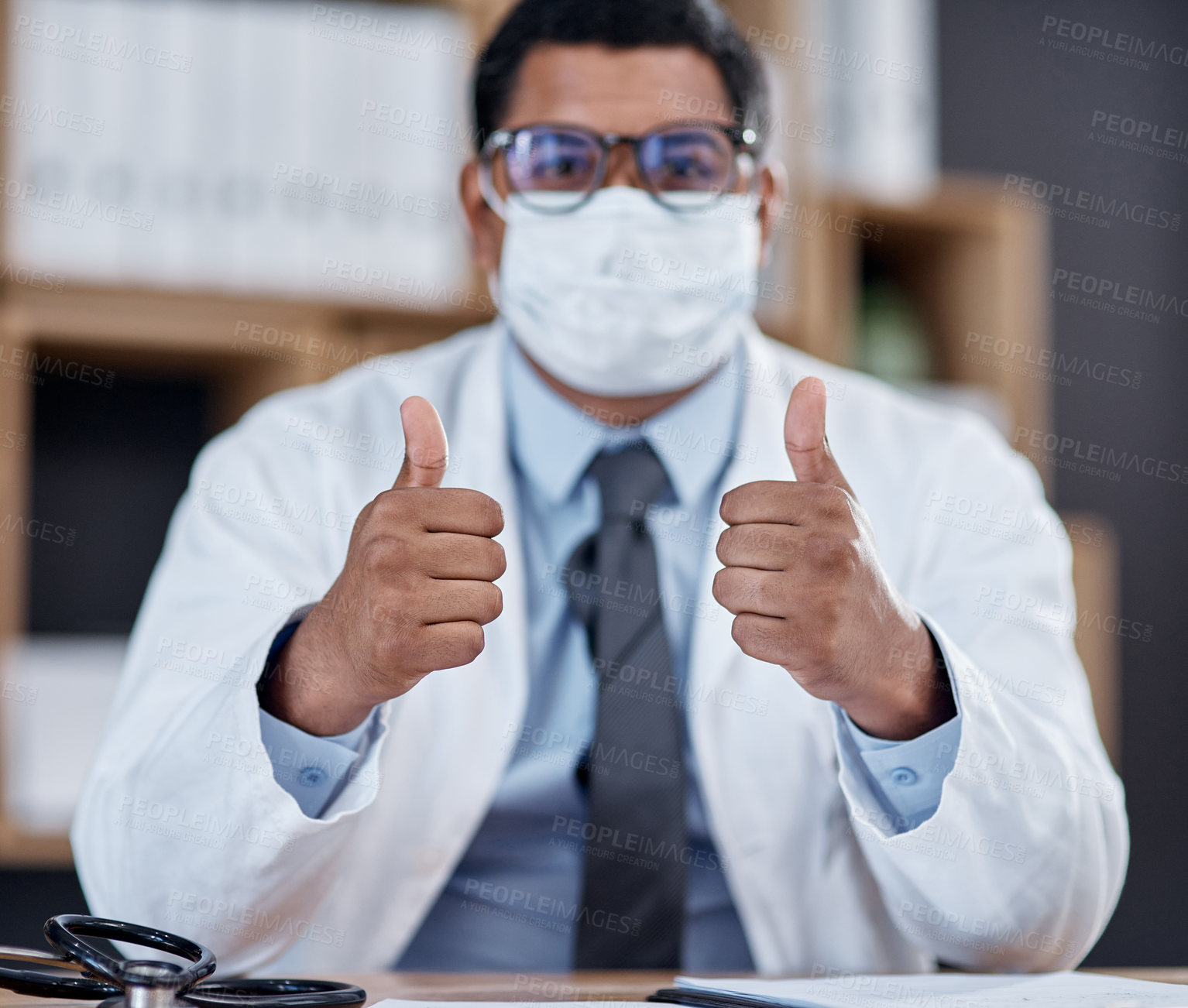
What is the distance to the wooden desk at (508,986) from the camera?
784 mm

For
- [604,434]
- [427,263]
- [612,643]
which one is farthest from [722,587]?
[427,263]

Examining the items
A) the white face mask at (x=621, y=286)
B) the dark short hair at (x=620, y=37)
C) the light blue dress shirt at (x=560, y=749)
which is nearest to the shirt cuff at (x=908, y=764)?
the light blue dress shirt at (x=560, y=749)

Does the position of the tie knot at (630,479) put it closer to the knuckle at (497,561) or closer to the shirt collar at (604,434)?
the shirt collar at (604,434)

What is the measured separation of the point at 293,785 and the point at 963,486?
750 millimetres

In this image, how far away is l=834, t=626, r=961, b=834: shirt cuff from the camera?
37.6 inches

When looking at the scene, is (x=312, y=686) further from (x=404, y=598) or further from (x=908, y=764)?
(x=908, y=764)

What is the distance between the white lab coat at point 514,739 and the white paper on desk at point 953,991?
0.44 feet

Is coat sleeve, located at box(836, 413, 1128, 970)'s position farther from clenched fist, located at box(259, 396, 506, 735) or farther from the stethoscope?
the stethoscope

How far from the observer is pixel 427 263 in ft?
5.96

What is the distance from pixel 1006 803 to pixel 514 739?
439 millimetres

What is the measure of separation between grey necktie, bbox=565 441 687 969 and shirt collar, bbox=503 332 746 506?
0.08 meters

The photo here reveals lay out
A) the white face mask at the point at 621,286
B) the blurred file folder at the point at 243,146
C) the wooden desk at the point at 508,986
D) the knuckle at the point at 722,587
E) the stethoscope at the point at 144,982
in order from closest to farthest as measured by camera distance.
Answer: the stethoscope at the point at 144,982, the wooden desk at the point at 508,986, the knuckle at the point at 722,587, the white face mask at the point at 621,286, the blurred file folder at the point at 243,146

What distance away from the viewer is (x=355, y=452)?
129 cm

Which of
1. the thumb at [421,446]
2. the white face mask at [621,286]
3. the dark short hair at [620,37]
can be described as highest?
the dark short hair at [620,37]
